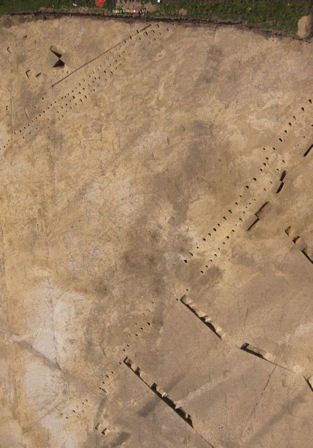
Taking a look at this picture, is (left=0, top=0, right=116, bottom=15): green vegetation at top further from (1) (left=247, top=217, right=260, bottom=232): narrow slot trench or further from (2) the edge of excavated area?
(1) (left=247, top=217, right=260, bottom=232): narrow slot trench

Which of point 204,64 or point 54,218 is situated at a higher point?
point 204,64

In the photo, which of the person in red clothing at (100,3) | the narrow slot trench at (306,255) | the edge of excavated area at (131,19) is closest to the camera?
the narrow slot trench at (306,255)

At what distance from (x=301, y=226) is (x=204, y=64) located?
2.44 m

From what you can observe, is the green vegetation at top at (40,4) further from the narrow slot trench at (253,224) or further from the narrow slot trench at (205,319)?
the narrow slot trench at (205,319)

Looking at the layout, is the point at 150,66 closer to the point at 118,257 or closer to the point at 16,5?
the point at 16,5

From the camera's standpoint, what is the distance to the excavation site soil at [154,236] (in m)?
4.11

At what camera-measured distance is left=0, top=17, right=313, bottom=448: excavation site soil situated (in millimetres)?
4109

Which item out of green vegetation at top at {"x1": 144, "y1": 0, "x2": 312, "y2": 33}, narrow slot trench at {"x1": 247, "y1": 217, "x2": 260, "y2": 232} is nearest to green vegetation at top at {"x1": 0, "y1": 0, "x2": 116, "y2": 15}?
green vegetation at top at {"x1": 144, "y1": 0, "x2": 312, "y2": 33}

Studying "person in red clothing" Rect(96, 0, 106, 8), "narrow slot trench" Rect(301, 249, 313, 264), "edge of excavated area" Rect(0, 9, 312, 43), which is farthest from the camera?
"person in red clothing" Rect(96, 0, 106, 8)

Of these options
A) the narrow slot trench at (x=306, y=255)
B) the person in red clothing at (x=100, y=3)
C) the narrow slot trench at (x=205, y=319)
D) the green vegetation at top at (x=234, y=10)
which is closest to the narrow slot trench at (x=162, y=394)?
the narrow slot trench at (x=205, y=319)

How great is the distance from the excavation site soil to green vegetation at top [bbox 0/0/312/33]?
20 centimetres

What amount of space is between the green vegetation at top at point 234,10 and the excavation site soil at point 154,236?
7.8 inches

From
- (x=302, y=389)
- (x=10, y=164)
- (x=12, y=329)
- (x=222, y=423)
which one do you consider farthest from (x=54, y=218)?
(x=302, y=389)

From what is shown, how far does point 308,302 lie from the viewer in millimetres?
4059
